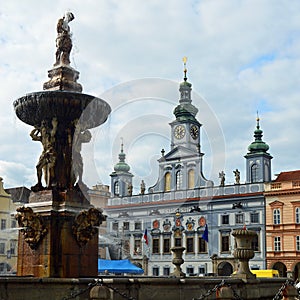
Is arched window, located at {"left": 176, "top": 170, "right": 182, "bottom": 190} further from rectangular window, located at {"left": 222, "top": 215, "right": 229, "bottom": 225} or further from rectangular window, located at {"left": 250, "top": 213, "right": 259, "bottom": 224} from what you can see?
rectangular window, located at {"left": 250, "top": 213, "right": 259, "bottom": 224}

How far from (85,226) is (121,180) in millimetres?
47549

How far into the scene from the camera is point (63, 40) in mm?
12656

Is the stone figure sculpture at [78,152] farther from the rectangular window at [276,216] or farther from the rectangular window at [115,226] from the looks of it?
the rectangular window at [115,226]

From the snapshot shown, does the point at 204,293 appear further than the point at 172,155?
No

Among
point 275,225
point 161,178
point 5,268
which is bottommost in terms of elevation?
point 5,268

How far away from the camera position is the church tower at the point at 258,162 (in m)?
51.2

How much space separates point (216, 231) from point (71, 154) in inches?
1514

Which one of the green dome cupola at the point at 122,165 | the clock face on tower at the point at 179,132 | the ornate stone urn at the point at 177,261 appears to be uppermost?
the clock face on tower at the point at 179,132

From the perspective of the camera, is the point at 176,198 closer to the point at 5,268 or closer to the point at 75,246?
the point at 5,268

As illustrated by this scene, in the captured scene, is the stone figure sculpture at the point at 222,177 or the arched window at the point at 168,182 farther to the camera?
the arched window at the point at 168,182

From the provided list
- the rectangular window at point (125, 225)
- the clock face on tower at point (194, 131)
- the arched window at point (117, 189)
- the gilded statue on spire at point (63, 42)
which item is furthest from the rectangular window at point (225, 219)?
the gilded statue on spire at point (63, 42)

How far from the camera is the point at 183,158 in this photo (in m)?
52.2

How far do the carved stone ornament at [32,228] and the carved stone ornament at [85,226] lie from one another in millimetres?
591

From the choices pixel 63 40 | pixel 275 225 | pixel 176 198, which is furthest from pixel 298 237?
pixel 63 40
